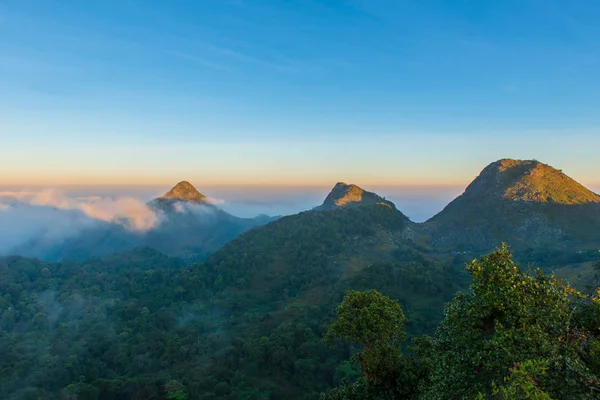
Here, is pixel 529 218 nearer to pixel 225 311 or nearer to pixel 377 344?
pixel 225 311

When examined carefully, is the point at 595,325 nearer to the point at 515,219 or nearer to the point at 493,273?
the point at 493,273

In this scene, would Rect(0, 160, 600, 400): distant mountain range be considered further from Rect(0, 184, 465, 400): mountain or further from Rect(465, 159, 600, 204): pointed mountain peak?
Rect(465, 159, 600, 204): pointed mountain peak

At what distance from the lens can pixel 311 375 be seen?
244 feet

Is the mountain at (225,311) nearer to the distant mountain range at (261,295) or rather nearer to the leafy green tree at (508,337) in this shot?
the distant mountain range at (261,295)

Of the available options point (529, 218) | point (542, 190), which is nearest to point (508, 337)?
point (529, 218)

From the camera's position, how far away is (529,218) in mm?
173125

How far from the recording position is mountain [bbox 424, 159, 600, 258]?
161625mm

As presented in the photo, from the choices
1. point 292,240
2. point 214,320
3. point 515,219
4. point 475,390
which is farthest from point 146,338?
point 515,219

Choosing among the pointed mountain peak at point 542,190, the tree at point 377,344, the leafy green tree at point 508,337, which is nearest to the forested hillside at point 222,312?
the tree at point 377,344

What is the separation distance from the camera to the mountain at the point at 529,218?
530 feet

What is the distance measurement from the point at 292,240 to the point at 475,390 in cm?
14421

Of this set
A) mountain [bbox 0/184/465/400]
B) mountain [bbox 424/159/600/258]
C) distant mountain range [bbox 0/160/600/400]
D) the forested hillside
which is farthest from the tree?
mountain [bbox 424/159/600/258]

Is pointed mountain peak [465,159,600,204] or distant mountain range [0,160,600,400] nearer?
distant mountain range [0,160,600,400]

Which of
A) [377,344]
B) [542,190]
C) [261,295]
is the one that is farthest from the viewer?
[542,190]
